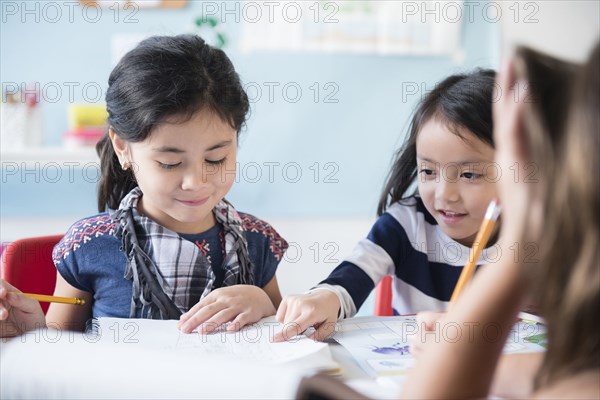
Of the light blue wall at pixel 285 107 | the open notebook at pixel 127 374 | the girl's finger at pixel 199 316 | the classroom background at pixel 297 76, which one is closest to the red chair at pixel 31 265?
the girl's finger at pixel 199 316

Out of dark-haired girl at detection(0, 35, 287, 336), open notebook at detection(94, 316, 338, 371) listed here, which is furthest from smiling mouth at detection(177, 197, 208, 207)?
open notebook at detection(94, 316, 338, 371)

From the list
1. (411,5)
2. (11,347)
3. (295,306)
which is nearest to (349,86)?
(411,5)

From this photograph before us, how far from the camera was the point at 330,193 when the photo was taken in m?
2.69

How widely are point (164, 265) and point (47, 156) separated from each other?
132 cm

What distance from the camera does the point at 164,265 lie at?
1.07 metres

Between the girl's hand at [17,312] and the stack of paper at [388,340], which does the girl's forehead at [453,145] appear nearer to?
the stack of paper at [388,340]

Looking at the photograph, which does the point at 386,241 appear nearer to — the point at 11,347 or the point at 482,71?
the point at 482,71

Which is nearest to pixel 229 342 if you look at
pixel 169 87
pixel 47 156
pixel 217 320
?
pixel 217 320

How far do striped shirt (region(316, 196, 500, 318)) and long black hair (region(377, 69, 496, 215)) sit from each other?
0.05 m

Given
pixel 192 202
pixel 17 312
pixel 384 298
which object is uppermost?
pixel 192 202

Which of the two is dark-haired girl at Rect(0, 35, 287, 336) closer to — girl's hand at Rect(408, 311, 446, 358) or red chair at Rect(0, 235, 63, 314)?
red chair at Rect(0, 235, 63, 314)

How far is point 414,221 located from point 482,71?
294mm

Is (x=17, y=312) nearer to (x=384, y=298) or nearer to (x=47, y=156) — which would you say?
(x=384, y=298)

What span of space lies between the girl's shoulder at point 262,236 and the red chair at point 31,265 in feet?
1.08
